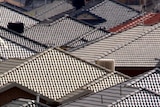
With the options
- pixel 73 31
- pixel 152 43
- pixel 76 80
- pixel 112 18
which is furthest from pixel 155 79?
pixel 112 18

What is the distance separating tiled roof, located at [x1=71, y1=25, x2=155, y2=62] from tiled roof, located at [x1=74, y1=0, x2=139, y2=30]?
17093 millimetres

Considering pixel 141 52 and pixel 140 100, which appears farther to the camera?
pixel 141 52

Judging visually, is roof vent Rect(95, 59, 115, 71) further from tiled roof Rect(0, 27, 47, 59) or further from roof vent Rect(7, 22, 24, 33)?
roof vent Rect(7, 22, 24, 33)

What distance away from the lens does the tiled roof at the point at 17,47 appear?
4855 centimetres

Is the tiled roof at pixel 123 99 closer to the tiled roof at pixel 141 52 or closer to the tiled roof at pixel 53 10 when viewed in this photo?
the tiled roof at pixel 141 52

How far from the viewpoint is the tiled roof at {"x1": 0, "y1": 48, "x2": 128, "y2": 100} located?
129 feet

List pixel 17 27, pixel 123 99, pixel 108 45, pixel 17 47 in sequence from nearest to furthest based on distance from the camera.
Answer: pixel 123 99
pixel 17 47
pixel 108 45
pixel 17 27

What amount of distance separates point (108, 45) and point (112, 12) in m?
22.8

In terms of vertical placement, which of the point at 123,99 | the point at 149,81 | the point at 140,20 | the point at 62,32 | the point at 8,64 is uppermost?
the point at 149,81

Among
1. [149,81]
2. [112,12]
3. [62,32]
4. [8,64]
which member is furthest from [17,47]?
[112,12]

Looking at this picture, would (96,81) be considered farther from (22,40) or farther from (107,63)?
(22,40)

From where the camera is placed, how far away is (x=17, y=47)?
49719 mm

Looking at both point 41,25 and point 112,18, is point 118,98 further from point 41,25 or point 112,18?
point 112,18

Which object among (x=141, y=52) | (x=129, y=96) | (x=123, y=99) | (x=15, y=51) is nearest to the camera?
(x=123, y=99)
